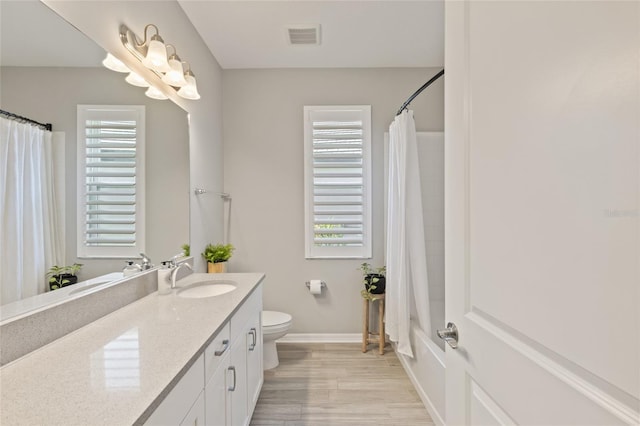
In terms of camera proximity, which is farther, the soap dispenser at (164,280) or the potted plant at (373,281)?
the potted plant at (373,281)

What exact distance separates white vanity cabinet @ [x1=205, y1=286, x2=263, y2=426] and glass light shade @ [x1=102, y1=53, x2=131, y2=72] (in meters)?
1.30

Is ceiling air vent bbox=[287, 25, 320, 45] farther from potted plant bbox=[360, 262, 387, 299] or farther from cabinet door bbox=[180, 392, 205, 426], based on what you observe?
cabinet door bbox=[180, 392, 205, 426]

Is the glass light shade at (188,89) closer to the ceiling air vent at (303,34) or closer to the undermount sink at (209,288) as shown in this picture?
the ceiling air vent at (303,34)

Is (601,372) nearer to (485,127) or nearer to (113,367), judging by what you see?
(485,127)

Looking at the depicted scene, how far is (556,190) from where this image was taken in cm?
58

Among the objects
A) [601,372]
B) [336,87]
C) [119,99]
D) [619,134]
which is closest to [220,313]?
[119,99]

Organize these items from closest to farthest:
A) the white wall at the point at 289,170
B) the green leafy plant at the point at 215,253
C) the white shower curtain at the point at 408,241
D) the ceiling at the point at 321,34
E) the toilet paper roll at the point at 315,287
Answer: the ceiling at the point at 321,34 → the white shower curtain at the point at 408,241 → the green leafy plant at the point at 215,253 → the toilet paper roll at the point at 315,287 → the white wall at the point at 289,170

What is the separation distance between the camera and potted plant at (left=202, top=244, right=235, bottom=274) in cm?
246

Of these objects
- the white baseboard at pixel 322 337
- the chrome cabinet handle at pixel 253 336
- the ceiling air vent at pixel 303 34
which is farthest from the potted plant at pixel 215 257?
the ceiling air vent at pixel 303 34

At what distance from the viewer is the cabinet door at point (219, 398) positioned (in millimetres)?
1165

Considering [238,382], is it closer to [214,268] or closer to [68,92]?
[214,268]

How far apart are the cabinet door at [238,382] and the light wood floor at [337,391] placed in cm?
38

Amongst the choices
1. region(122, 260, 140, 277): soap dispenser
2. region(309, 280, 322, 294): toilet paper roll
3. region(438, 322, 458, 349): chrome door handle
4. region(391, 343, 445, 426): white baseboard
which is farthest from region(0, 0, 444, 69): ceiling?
region(391, 343, 445, 426): white baseboard

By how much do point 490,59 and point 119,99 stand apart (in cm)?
158
